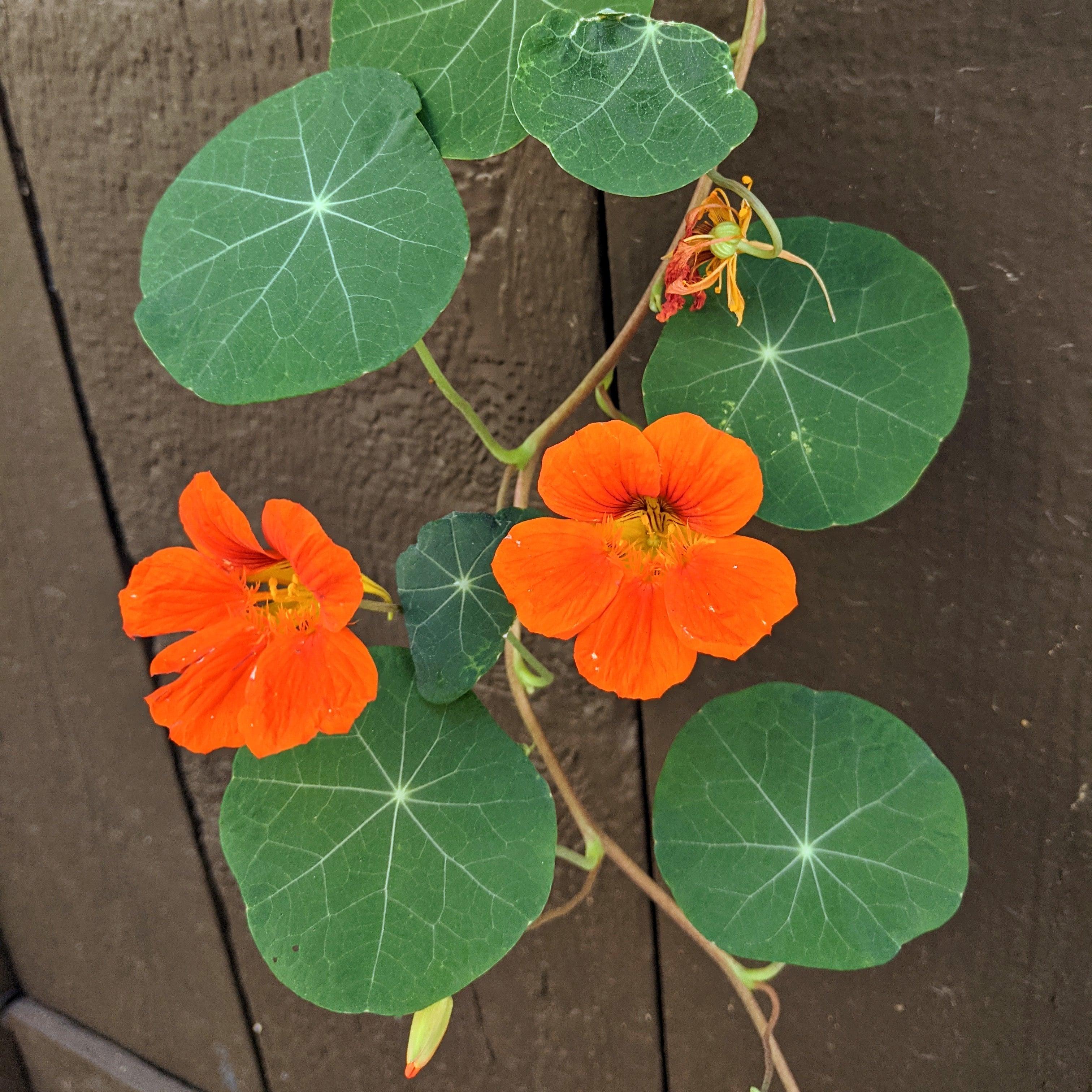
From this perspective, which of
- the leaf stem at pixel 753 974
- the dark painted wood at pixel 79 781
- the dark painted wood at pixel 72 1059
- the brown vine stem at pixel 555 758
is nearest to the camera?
the brown vine stem at pixel 555 758

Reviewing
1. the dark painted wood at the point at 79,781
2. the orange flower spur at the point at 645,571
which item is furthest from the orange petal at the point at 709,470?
the dark painted wood at the point at 79,781

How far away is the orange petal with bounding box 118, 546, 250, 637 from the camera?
493mm

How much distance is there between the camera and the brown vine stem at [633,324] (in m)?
0.45

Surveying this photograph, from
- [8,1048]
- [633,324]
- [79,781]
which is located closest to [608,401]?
[633,324]

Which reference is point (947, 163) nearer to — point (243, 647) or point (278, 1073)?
point (243, 647)

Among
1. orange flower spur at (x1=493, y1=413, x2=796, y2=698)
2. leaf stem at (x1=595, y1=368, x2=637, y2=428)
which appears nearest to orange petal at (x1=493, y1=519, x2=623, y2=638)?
orange flower spur at (x1=493, y1=413, x2=796, y2=698)

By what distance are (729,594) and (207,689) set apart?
30 centimetres

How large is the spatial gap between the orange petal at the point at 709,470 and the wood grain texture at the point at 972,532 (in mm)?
221

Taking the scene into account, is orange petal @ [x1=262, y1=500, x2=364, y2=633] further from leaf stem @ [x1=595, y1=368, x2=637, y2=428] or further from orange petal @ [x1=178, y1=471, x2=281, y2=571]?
leaf stem @ [x1=595, y1=368, x2=637, y2=428]

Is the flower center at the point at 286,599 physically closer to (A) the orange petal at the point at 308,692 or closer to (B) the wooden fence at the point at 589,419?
(A) the orange petal at the point at 308,692

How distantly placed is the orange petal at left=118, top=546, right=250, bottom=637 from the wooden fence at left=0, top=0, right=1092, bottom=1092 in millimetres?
291

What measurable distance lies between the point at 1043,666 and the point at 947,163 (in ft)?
1.11

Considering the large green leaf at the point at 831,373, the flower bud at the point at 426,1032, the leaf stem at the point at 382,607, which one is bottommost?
the flower bud at the point at 426,1032

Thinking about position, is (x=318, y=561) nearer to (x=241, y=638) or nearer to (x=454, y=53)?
(x=241, y=638)
